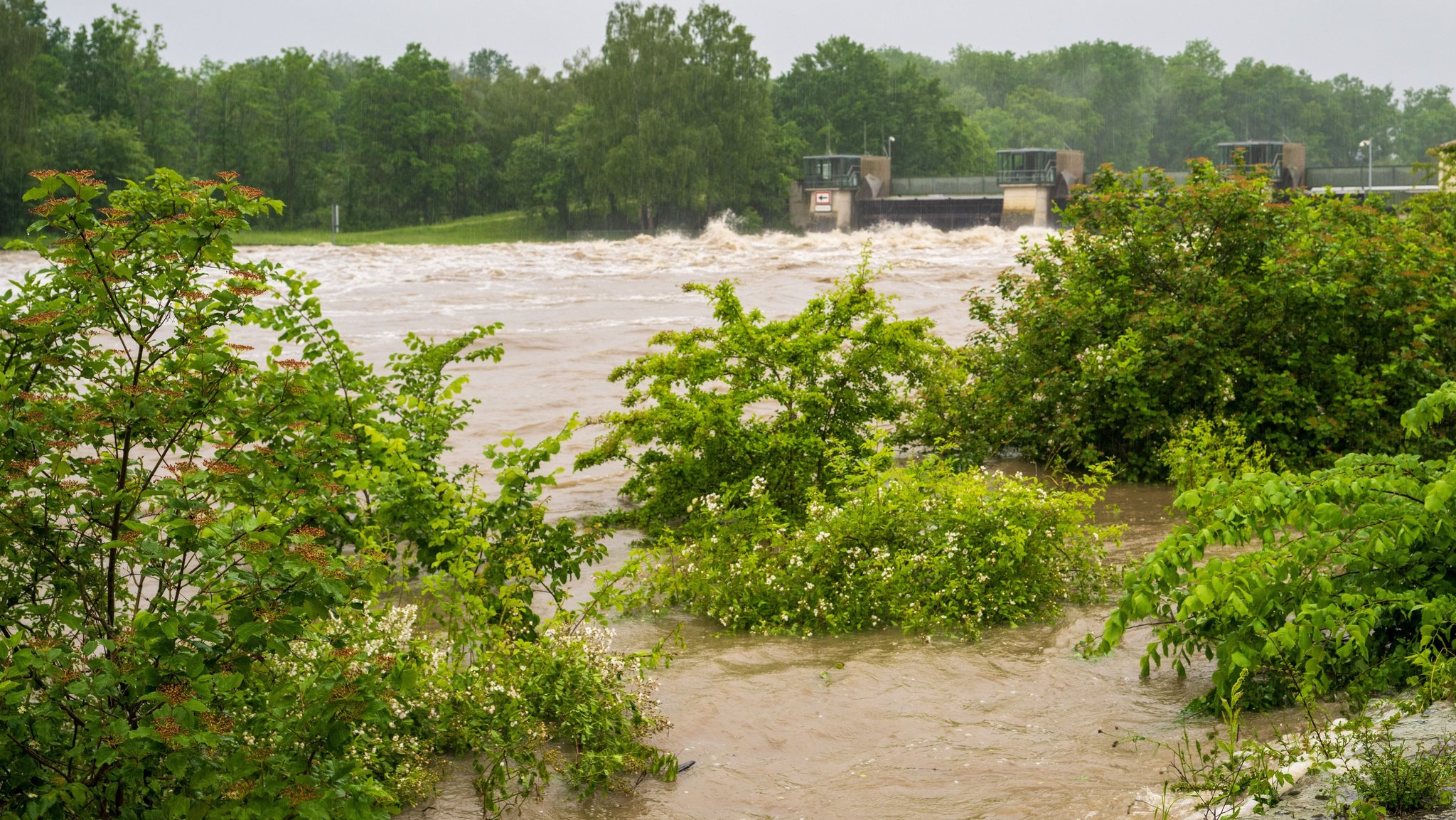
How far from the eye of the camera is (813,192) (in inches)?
3287

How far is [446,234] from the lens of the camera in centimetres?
7706

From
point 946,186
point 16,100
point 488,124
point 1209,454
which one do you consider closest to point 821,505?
point 1209,454

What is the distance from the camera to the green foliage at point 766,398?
995cm

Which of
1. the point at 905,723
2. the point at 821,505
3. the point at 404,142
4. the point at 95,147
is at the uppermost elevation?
the point at 404,142

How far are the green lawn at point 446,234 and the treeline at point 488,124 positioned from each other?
148 cm

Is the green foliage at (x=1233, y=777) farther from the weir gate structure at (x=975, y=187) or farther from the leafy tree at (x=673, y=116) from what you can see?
the leafy tree at (x=673, y=116)

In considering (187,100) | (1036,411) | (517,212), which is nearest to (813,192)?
(517,212)

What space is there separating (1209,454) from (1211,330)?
149cm

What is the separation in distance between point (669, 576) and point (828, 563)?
1033 mm

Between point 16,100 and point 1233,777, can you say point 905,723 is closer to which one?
A: point 1233,777

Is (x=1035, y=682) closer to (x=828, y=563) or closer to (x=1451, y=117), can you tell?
(x=828, y=563)

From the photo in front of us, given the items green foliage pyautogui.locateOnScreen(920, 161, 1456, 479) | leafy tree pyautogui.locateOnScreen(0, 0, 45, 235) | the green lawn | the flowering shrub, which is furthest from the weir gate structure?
the flowering shrub

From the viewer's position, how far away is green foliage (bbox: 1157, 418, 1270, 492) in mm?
9844

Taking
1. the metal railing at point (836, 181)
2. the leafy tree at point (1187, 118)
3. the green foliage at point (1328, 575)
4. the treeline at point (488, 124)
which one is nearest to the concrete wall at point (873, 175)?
the metal railing at point (836, 181)
